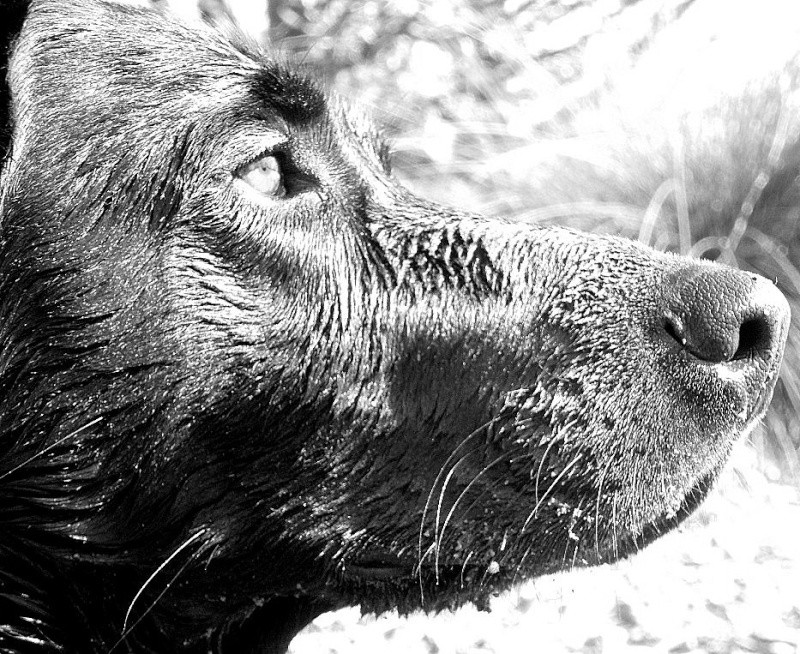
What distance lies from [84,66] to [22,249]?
1.47ft

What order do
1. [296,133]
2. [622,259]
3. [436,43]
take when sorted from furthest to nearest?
[436,43]
[296,133]
[622,259]

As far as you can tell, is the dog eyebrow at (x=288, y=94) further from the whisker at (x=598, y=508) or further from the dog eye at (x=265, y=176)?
the whisker at (x=598, y=508)

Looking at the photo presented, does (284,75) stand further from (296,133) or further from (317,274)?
(317,274)

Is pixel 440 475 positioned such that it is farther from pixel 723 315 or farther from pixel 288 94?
pixel 288 94

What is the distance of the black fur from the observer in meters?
2.00

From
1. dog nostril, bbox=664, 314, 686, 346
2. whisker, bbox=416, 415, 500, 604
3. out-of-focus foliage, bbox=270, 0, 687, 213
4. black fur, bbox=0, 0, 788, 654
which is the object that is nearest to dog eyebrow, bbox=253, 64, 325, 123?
black fur, bbox=0, 0, 788, 654

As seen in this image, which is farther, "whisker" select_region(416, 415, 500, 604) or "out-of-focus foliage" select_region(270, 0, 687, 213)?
"out-of-focus foliage" select_region(270, 0, 687, 213)

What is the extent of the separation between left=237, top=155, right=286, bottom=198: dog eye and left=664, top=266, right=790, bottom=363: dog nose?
89cm

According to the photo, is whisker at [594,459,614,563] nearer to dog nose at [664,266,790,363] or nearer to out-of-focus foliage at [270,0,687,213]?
dog nose at [664,266,790,363]

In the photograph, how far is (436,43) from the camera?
24.3 ft

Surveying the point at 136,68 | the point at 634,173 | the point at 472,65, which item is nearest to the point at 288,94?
the point at 136,68

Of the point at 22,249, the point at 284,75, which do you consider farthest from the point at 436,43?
the point at 22,249

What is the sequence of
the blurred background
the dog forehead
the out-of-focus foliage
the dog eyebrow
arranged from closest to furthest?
the dog forehead < the dog eyebrow < the blurred background < the out-of-focus foliage

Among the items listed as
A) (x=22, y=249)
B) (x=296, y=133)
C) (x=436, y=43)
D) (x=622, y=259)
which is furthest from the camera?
(x=436, y=43)
